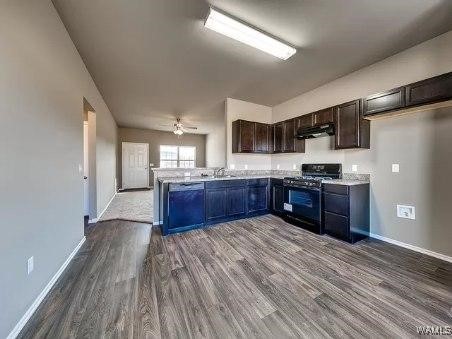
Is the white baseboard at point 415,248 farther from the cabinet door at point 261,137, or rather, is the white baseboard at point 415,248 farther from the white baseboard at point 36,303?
the white baseboard at point 36,303

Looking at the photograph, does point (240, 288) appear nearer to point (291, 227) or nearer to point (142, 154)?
point (291, 227)

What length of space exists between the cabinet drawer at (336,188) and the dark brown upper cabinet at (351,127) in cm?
69

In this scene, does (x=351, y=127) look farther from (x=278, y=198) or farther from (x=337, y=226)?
(x=278, y=198)

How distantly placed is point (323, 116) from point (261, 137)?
1.41 m

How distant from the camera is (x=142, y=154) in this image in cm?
810

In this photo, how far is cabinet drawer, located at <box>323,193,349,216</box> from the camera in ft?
8.91

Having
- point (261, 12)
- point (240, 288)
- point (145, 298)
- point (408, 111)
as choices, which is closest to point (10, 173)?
point (145, 298)

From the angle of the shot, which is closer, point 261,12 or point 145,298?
point 145,298

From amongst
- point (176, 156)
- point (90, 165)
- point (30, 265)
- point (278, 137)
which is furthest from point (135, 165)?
point (30, 265)

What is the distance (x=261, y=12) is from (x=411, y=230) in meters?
3.32

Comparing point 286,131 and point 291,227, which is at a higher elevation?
point 286,131

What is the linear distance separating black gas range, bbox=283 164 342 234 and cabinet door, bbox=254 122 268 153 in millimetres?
1003

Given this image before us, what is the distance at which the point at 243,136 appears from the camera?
163 inches

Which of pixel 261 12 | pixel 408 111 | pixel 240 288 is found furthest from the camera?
pixel 408 111
